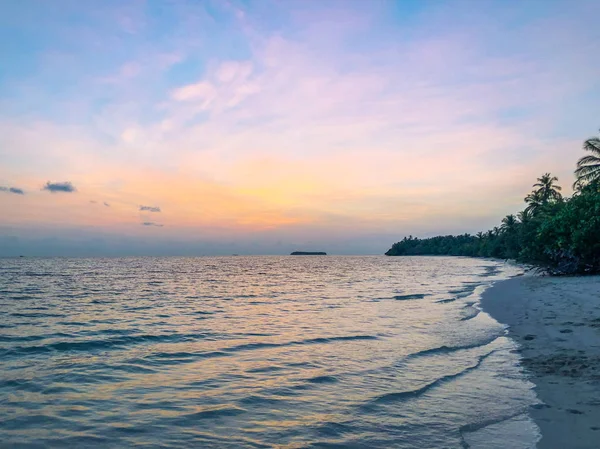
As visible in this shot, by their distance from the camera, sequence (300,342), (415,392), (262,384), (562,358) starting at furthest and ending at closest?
(300,342), (562,358), (262,384), (415,392)

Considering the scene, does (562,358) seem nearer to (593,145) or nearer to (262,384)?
(262,384)

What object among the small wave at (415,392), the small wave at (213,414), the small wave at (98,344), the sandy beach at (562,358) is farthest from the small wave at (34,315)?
the sandy beach at (562,358)

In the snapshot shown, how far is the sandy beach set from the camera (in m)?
6.71

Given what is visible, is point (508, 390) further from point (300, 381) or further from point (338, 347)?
point (338, 347)

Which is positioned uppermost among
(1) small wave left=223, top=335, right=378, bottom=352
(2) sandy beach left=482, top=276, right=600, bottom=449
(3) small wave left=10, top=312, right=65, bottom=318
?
(2) sandy beach left=482, top=276, right=600, bottom=449

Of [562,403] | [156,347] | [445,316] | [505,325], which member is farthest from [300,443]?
[445,316]

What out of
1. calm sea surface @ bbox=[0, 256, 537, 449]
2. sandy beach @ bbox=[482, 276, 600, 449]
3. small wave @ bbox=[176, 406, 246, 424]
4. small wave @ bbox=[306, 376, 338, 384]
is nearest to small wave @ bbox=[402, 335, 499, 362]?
calm sea surface @ bbox=[0, 256, 537, 449]

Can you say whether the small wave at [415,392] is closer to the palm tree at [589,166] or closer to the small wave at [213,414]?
the small wave at [213,414]

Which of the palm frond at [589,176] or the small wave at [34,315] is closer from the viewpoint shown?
the small wave at [34,315]

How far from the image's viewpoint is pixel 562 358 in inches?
430

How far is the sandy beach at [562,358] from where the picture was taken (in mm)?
6715

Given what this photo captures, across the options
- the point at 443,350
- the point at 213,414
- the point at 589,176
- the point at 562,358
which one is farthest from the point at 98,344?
the point at 589,176

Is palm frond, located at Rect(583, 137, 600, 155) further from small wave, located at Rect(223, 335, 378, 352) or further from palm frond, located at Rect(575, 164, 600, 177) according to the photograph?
small wave, located at Rect(223, 335, 378, 352)

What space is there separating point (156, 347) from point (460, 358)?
9304 mm
